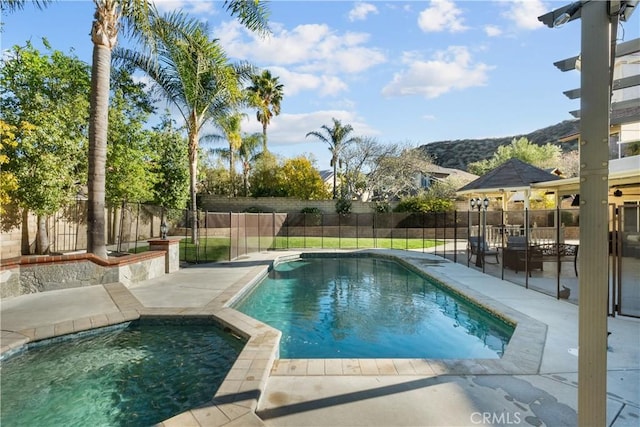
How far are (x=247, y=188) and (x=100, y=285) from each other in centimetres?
1962

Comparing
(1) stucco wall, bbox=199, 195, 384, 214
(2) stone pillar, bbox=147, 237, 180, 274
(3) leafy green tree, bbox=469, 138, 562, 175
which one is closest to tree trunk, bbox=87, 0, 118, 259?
(2) stone pillar, bbox=147, 237, 180, 274

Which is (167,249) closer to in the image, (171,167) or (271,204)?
(171,167)

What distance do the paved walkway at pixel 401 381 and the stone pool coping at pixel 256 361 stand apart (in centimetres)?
1

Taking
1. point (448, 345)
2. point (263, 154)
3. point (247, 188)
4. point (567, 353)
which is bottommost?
point (448, 345)

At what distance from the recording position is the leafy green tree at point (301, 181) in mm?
25812

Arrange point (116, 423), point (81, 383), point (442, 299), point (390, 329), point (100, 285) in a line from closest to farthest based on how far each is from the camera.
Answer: point (116, 423) < point (81, 383) < point (390, 329) < point (100, 285) < point (442, 299)

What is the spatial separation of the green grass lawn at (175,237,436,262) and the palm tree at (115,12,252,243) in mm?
741

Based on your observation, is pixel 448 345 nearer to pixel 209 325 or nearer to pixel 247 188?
pixel 209 325

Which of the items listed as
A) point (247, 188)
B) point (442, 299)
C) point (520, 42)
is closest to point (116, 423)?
point (442, 299)

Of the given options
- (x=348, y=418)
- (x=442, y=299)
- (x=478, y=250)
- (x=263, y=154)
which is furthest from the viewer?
(x=263, y=154)

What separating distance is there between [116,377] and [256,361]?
1699 mm

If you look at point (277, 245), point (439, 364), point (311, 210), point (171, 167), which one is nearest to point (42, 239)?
point (171, 167)

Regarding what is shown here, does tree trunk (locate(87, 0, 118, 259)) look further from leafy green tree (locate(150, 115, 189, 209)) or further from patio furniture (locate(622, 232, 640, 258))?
patio furniture (locate(622, 232, 640, 258))

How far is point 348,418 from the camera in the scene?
278 cm
